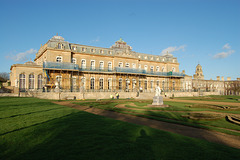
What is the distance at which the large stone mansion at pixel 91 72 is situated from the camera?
30453 millimetres

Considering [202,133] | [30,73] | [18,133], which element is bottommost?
[202,133]

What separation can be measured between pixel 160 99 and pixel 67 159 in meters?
15.1

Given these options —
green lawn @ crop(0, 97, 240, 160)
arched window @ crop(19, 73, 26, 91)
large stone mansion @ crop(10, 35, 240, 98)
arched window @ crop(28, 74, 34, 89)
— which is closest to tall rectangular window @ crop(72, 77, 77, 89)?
large stone mansion @ crop(10, 35, 240, 98)

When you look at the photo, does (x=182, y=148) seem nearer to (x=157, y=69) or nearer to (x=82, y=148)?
(x=82, y=148)

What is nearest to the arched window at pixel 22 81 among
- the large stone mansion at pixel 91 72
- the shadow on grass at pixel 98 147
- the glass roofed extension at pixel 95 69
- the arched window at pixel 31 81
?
the large stone mansion at pixel 91 72

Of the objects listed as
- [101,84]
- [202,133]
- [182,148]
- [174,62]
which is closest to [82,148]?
[182,148]

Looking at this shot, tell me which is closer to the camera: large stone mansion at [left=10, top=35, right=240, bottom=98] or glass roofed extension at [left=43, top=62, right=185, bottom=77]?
glass roofed extension at [left=43, top=62, right=185, bottom=77]

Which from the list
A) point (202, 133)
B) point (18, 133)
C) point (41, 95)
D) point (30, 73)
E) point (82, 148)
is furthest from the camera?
point (30, 73)

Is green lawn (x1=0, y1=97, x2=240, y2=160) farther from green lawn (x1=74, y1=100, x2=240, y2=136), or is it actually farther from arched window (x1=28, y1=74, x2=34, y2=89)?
arched window (x1=28, y1=74, x2=34, y2=89)

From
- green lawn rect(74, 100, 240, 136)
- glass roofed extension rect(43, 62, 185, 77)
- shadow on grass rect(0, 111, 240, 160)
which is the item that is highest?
glass roofed extension rect(43, 62, 185, 77)

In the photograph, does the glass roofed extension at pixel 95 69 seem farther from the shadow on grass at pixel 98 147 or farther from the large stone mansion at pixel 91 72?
the shadow on grass at pixel 98 147

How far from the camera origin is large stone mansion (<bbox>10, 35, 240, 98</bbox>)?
99.9 ft

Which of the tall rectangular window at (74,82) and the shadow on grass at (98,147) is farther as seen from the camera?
the tall rectangular window at (74,82)

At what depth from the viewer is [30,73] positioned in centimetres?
3100
